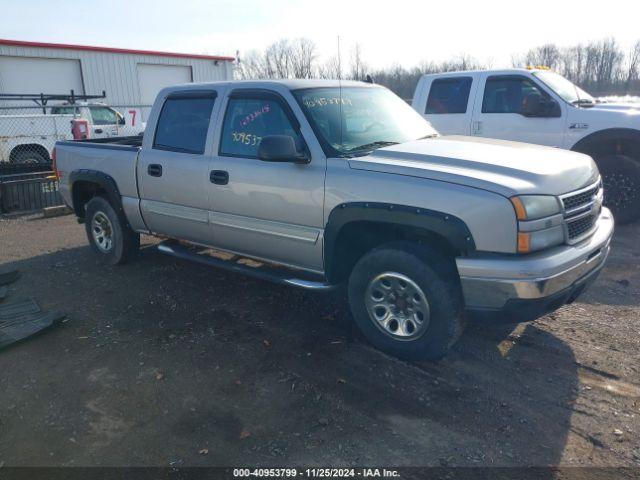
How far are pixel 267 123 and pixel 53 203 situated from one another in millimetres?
7350

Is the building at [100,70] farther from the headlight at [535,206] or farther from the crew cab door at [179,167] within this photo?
the headlight at [535,206]

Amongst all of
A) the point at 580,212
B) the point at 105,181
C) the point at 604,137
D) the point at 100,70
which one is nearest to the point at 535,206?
the point at 580,212

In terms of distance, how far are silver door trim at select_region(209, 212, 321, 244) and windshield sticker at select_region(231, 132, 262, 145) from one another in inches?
25.3

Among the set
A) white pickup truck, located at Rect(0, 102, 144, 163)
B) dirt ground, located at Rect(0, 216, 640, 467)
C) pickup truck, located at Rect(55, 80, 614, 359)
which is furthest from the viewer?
white pickup truck, located at Rect(0, 102, 144, 163)

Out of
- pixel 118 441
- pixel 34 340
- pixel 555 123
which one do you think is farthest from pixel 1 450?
pixel 555 123

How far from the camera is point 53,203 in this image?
33.3 ft

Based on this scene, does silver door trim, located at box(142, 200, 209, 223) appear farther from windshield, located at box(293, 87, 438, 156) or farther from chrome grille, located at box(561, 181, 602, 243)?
chrome grille, located at box(561, 181, 602, 243)

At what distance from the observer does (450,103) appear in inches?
322

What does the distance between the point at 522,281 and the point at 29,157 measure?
14417 millimetres

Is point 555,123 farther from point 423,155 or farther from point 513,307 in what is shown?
point 513,307

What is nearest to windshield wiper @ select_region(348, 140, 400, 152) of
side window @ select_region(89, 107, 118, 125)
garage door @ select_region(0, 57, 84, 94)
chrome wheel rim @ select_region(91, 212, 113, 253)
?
chrome wheel rim @ select_region(91, 212, 113, 253)

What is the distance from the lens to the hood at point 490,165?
334cm

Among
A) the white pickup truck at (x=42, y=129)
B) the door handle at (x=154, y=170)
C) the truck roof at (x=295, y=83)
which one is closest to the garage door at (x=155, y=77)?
the white pickup truck at (x=42, y=129)

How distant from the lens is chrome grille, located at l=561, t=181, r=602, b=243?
350 cm
